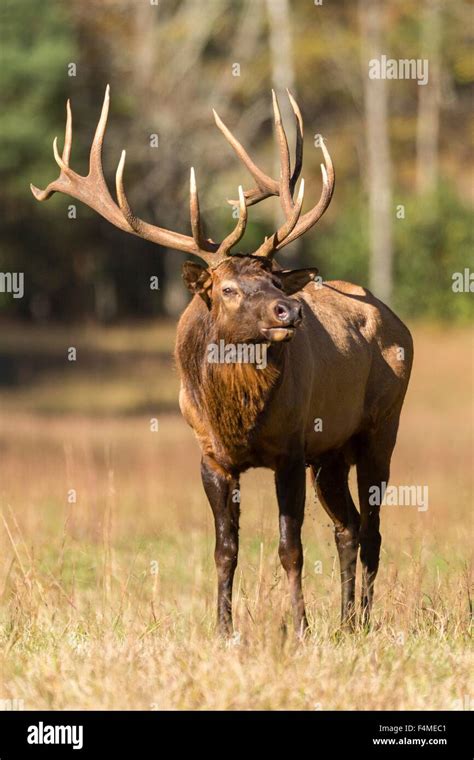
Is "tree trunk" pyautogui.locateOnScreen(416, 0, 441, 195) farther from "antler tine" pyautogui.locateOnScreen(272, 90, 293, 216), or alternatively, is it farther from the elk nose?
the elk nose

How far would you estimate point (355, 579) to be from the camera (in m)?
9.96

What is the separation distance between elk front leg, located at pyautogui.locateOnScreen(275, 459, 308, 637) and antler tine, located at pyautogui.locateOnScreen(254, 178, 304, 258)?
1.19 meters

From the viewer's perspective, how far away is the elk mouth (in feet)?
26.3

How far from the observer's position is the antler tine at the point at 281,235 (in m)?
8.67

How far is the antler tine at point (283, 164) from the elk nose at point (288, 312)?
3.55 feet

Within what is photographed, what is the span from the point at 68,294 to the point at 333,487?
4084cm

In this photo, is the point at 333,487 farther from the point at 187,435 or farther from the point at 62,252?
the point at 62,252

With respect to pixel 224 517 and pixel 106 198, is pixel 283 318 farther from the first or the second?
pixel 106 198

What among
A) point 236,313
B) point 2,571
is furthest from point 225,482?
point 2,571

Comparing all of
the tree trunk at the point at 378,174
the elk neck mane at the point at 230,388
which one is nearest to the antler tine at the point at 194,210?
the elk neck mane at the point at 230,388

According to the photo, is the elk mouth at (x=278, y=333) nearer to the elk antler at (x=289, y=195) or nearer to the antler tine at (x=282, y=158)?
the elk antler at (x=289, y=195)

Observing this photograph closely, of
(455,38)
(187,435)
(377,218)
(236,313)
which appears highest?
(455,38)

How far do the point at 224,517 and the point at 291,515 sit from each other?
38cm

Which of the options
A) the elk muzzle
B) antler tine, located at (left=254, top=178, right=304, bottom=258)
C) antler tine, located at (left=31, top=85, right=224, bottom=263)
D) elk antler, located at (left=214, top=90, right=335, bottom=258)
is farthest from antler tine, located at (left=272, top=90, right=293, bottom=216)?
the elk muzzle
